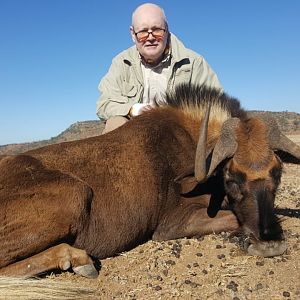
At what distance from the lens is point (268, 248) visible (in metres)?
5.04

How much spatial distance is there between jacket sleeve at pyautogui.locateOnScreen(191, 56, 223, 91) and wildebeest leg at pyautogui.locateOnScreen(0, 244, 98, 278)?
397 centimetres

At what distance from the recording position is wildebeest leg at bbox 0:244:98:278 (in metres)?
4.71

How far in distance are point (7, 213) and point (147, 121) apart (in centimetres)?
215

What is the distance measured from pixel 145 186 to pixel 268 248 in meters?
1.49

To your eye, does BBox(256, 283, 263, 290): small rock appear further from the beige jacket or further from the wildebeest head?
the beige jacket

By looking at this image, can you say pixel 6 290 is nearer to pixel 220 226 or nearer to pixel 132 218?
pixel 132 218

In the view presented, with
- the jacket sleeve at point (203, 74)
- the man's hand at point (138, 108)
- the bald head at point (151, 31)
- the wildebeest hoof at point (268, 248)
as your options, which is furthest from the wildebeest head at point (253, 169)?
the bald head at point (151, 31)

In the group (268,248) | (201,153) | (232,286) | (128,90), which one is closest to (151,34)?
(128,90)

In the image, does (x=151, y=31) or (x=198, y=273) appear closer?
(x=198, y=273)

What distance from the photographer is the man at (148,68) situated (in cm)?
766

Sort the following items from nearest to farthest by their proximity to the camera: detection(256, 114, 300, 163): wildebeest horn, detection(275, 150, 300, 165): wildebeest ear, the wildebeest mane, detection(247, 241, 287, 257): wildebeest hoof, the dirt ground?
the dirt ground, detection(247, 241, 287, 257): wildebeest hoof, detection(256, 114, 300, 163): wildebeest horn, detection(275, 150, 300, 165): wildebeest ear, the wildebeest mane

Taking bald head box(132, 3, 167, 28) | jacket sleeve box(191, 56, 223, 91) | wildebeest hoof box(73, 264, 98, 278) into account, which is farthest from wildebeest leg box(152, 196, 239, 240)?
bald head box(132, 3, 167, 28)

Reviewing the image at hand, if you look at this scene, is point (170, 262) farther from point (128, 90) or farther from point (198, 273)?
point (128, 90)

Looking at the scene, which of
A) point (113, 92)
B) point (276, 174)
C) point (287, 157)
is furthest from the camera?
point (113, 92)
